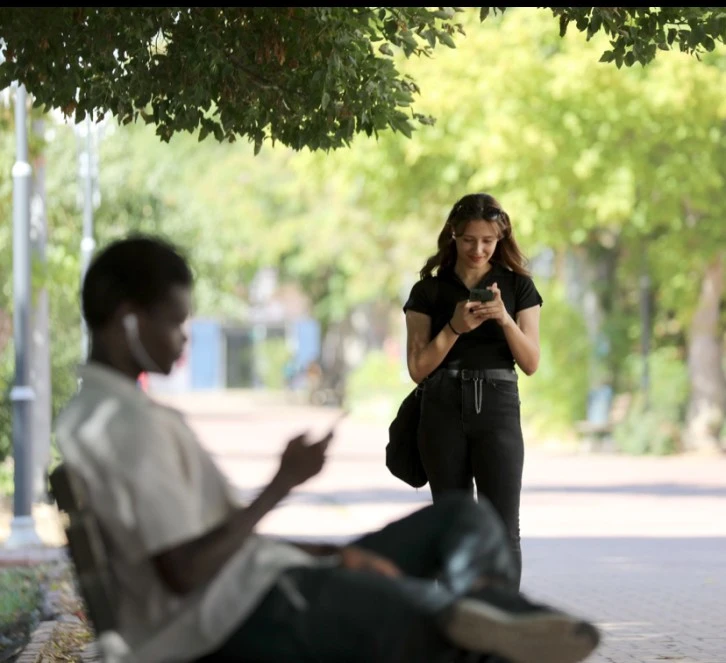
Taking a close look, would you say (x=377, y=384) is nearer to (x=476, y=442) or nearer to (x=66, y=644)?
(x=66, y=644)

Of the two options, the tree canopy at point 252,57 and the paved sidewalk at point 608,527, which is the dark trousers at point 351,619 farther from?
the tree canopy at point 252,57

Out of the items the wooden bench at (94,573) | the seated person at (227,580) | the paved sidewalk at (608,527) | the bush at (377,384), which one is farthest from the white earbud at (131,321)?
the bush at (377,384)

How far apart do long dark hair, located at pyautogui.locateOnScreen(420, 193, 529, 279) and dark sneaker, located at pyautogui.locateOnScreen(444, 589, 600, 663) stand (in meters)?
3.00

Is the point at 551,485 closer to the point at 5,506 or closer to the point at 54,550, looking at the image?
the point at 5,506

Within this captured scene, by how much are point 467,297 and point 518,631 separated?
3115mm

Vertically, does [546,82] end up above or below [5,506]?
above

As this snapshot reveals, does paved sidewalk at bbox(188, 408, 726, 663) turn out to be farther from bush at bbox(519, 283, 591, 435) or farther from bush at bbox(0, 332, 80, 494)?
bush at bbox(0, 332, 80, 494)

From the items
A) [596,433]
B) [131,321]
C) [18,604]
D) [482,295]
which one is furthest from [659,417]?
[131,321]

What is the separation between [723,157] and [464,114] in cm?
374

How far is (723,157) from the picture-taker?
26859 mm

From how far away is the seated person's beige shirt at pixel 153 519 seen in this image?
12.7ft

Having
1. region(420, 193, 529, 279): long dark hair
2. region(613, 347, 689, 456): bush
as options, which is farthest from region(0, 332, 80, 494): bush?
region(420, 193, 529, 279): long dark hair

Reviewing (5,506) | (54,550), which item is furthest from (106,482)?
(5,506)

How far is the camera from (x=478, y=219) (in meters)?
6.81
